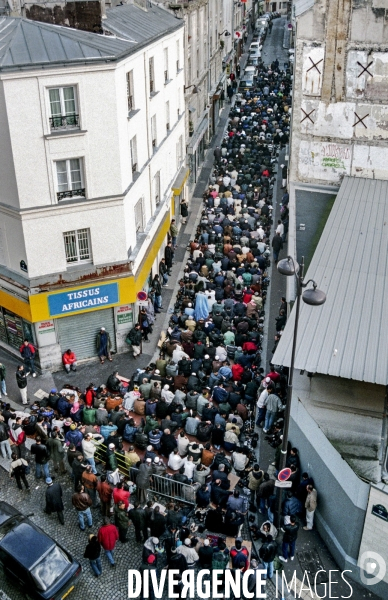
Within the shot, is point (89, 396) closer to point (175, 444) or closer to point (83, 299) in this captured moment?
point (175, 444)

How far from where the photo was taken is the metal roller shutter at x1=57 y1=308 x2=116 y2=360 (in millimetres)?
25672

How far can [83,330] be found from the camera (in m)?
26.1

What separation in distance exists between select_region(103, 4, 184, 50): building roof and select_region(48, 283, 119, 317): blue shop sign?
31.9 ft

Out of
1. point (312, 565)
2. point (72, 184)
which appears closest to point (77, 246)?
point (72, 184)

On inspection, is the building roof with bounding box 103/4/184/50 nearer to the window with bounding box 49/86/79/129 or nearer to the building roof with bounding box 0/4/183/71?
the building roof with bounding box 0/4/183/71

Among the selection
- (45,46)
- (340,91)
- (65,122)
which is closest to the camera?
(45,46)

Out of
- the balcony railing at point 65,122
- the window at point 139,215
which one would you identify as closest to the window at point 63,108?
the balcony railing at point 65,122

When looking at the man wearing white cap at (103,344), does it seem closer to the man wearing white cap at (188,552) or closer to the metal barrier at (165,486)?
the metal barrier at (165,486)

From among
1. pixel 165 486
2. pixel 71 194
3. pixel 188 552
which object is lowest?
pixel 165 486

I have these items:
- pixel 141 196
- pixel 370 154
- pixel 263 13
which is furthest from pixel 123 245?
pixel 263 13

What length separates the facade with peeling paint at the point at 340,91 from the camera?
30219 millimetres

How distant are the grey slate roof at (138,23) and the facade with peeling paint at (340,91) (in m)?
6.78

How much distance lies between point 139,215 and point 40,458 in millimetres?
12402

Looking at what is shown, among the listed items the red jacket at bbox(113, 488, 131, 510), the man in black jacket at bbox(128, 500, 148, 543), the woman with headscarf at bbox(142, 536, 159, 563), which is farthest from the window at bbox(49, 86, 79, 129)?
the woman with headscarf at bbox(142, 536, 159, 563)
